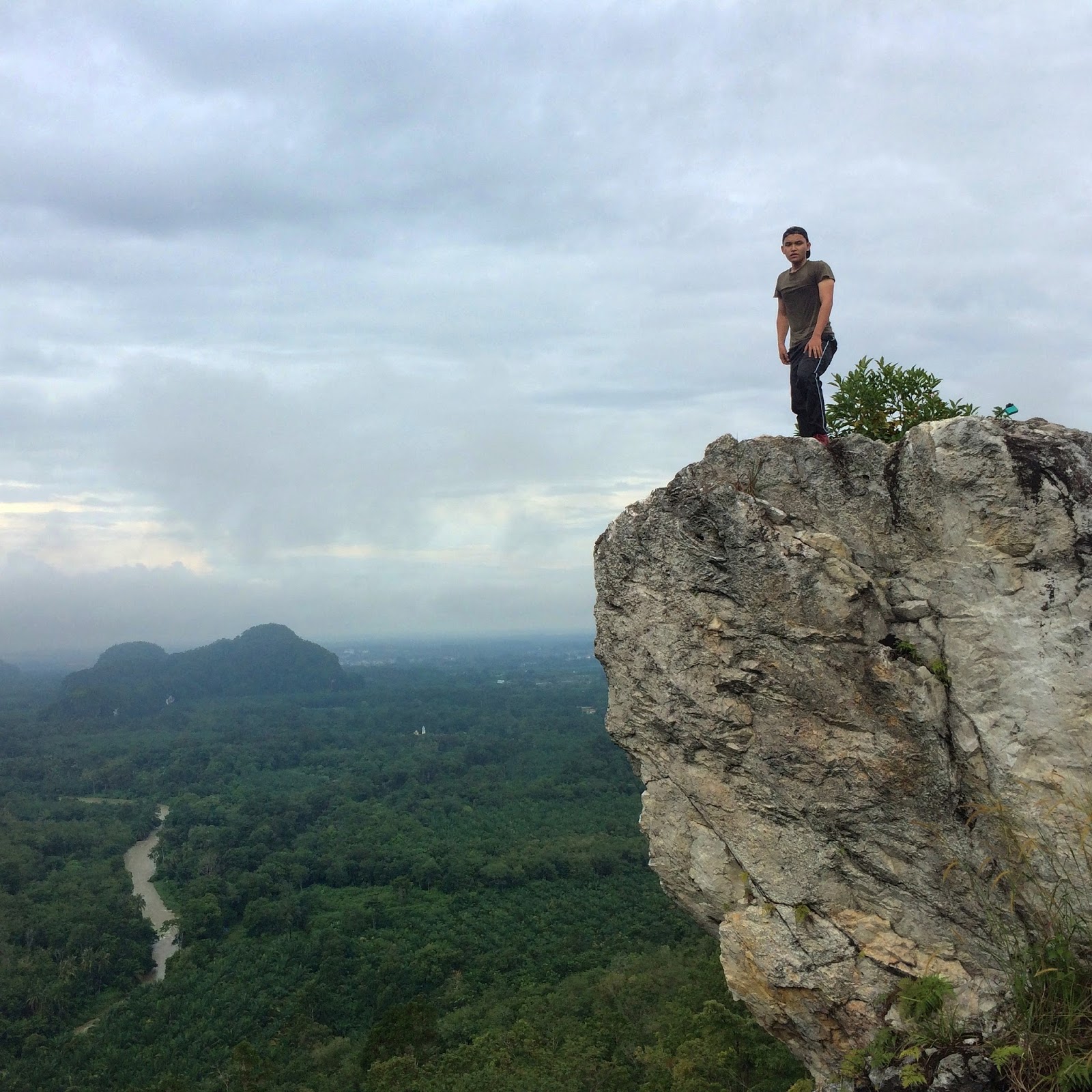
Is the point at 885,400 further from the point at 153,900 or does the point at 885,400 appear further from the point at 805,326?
the point at 153,900

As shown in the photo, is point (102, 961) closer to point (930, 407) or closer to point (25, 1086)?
point (25, 1086)

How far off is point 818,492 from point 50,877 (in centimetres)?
6418

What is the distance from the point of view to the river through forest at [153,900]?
43969 millimetres

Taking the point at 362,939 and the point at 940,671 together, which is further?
→ the point at 362,939

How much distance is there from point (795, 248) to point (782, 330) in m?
0.79

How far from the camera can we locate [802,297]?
7.62m

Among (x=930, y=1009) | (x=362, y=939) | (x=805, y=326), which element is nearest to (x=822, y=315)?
(x=805, y=326)

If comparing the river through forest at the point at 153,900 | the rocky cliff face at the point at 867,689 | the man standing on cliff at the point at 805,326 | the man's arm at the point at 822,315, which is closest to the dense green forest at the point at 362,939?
the river through forest at the point at 153,900

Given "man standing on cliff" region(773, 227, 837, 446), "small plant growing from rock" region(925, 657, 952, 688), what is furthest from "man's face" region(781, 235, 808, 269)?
"small plant growing from rock" region(925, 657, 952, 688)

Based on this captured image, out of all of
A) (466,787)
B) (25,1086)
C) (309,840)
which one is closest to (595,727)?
(466,787)

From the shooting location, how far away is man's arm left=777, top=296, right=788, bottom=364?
778 centimetres

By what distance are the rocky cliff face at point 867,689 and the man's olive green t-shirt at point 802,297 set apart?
134 centimetres

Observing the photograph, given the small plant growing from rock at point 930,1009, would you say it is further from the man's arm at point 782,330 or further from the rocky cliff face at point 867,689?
the man's arm at point 782,330

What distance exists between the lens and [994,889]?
19.3ft
